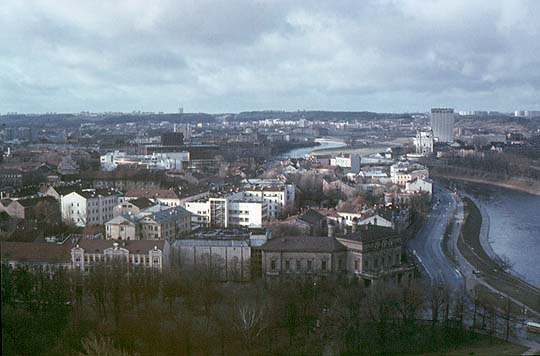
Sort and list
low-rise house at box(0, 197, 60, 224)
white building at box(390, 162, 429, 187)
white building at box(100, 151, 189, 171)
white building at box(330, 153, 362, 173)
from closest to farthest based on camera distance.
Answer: low-rise house at box(0, 197, 60, 224) → white building at box(390, 162, 429, 187) → white building at box(100, 151, 189, 171) → white building at box(330, 153, 362, 173)

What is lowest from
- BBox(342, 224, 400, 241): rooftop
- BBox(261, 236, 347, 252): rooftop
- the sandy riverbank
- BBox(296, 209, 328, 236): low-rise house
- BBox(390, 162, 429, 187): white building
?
the sandy riverbank

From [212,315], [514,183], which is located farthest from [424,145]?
[212,315]

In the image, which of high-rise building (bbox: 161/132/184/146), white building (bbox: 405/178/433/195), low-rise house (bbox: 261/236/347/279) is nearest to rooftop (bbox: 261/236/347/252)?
low-rise house (bbox: 261/236/347/279)

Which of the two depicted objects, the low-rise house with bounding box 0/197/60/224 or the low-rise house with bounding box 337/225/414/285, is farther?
the low-rise house with bounding box 0/197/60/224

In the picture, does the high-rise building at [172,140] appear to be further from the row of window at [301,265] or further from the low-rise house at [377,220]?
the row of window at [301,265]

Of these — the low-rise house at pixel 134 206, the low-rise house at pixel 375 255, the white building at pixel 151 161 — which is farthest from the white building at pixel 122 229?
the white building at pixel 151 161

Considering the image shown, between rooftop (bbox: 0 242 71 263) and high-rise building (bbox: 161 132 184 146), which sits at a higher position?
high-rise building (bbox: 161 132 184 146)

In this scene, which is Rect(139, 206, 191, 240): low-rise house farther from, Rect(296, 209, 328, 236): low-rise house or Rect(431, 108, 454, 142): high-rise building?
Rect(431, 108, 454, 142): high-rise building

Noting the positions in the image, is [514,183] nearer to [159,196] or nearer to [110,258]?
[159,196]
